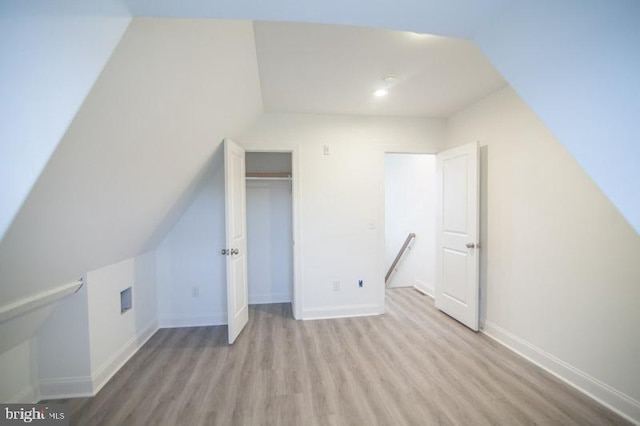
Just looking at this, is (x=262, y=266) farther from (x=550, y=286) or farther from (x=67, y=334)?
(x=550, y=286)

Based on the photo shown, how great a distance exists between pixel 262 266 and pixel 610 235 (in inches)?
135

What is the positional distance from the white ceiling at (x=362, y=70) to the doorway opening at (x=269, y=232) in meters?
0.94

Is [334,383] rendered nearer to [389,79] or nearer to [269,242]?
[269,242]

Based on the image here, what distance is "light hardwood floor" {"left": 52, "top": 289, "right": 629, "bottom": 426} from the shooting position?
64.6 inches

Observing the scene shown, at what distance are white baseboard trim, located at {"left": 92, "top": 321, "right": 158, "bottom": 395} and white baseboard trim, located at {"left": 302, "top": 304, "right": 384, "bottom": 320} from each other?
5.48 ft

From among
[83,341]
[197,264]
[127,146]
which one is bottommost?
[83,341]

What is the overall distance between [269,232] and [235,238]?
3.15 feet

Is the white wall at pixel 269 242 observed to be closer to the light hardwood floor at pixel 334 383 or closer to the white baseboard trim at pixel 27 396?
the light hardwood floor at pixel 334 383

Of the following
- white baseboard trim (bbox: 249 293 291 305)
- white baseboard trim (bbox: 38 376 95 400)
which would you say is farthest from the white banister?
white baseboard trim (bbox: 249 293 291 305)

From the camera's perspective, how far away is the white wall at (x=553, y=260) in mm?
1673

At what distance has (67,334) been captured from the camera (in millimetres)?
1815

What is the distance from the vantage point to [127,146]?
1.37 metres

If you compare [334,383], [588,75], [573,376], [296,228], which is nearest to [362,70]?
[588,75]

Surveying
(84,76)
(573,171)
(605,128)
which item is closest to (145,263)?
(84,76)
